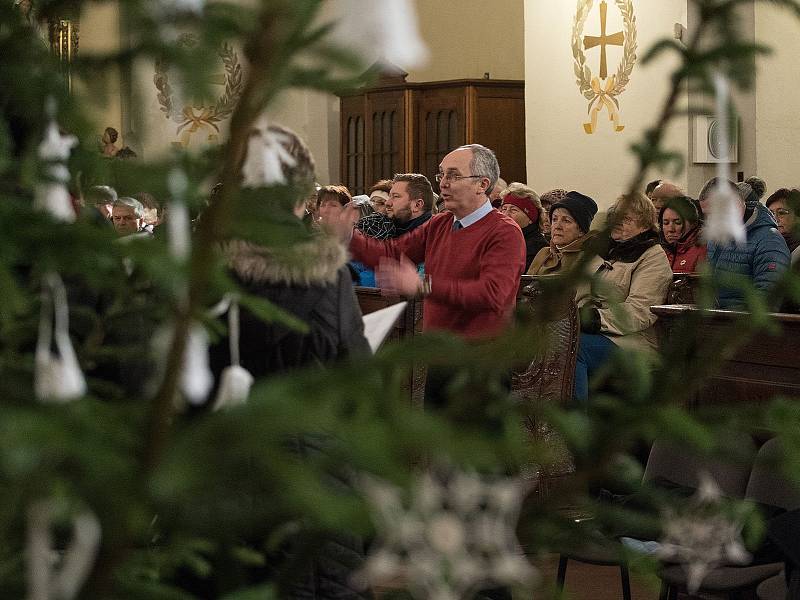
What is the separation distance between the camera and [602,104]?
11039mm

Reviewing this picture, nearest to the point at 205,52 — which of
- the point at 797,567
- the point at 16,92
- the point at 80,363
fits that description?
the point at 16,92

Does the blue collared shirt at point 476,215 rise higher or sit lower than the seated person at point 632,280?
higher

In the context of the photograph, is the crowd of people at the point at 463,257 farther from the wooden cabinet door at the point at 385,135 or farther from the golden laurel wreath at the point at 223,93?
the wooden cabinet door at the point at 385,135

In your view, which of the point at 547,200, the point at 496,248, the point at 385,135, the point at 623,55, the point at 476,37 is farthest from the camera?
the point at 476,37

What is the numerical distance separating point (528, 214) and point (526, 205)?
8 cm

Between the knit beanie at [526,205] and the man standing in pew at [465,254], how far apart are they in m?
3.48

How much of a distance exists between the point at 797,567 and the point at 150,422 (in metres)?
2.89

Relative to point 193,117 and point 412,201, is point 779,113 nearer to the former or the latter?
point 412,201

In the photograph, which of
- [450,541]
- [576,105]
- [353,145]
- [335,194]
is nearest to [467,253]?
[335,194]

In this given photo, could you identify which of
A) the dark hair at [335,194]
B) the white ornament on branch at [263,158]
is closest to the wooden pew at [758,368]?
the dark hair at [335,194]

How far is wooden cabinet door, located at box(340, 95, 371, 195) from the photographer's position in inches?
598

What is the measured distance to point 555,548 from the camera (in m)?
0.81

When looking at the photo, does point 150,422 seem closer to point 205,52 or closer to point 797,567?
point 205,52

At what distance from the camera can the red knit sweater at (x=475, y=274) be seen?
15.5 feet
